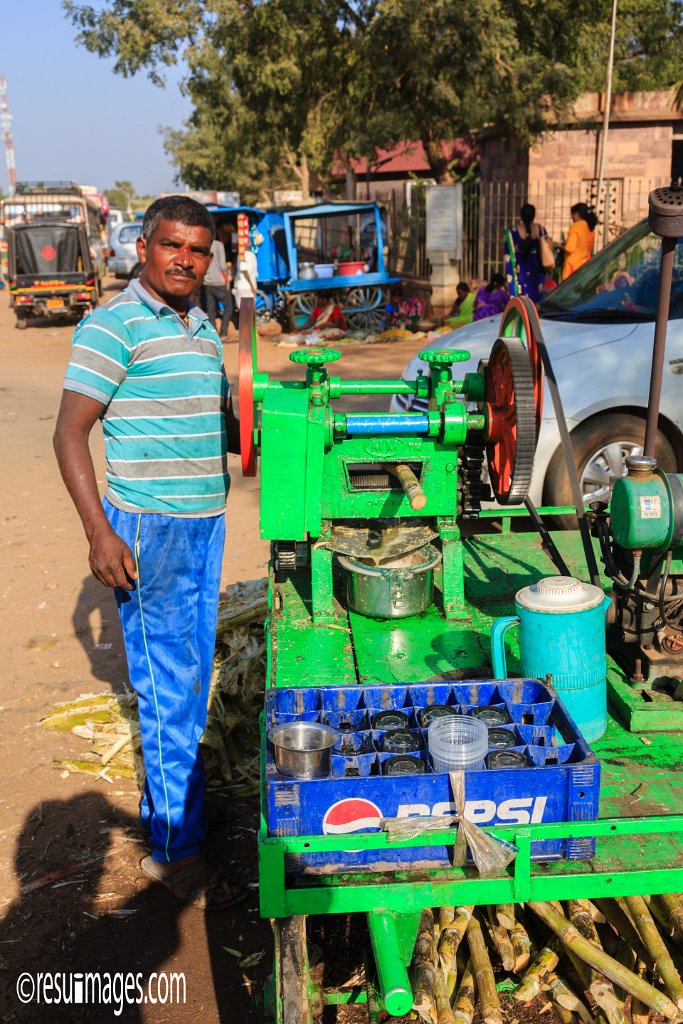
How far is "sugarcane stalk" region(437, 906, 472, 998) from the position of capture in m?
2.53

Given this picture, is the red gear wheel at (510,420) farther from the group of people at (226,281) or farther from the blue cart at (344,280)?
the blue cart at (344,280)

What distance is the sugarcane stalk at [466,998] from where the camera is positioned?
2.38m

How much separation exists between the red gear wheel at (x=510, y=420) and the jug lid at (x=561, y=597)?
2.04 ft

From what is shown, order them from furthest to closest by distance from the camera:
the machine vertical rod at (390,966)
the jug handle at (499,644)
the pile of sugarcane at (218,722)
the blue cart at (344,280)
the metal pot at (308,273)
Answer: the metal pot at (308,273) → the blue cart at (344,280) → the pile of sugarcane at (218,722) → the jug handle at (499,644) → the machine vertical rod at (390,966)

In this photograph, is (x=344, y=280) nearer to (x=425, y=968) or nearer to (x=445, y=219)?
(x=445, y=219)

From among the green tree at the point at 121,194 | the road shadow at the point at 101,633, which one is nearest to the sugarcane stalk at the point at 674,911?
the road shadow at the point at 101,633

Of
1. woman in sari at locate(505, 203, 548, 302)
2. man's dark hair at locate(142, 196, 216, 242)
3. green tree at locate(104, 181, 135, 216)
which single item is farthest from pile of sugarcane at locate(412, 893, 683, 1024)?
green tree at locate(104, 181, 135, 216)

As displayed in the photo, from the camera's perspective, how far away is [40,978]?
3016 millimetres

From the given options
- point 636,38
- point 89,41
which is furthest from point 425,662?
point 636,38

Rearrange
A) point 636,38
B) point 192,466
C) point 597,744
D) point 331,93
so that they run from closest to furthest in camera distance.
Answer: point 597,744
point 192,466
point 331,93
point 636,38

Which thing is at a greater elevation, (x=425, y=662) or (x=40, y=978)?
(x=425, y=662)

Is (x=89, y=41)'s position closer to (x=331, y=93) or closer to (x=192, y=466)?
(x=331, y=93)

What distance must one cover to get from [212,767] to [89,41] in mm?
20398

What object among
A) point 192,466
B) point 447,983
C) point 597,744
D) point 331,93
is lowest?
point 447,983
